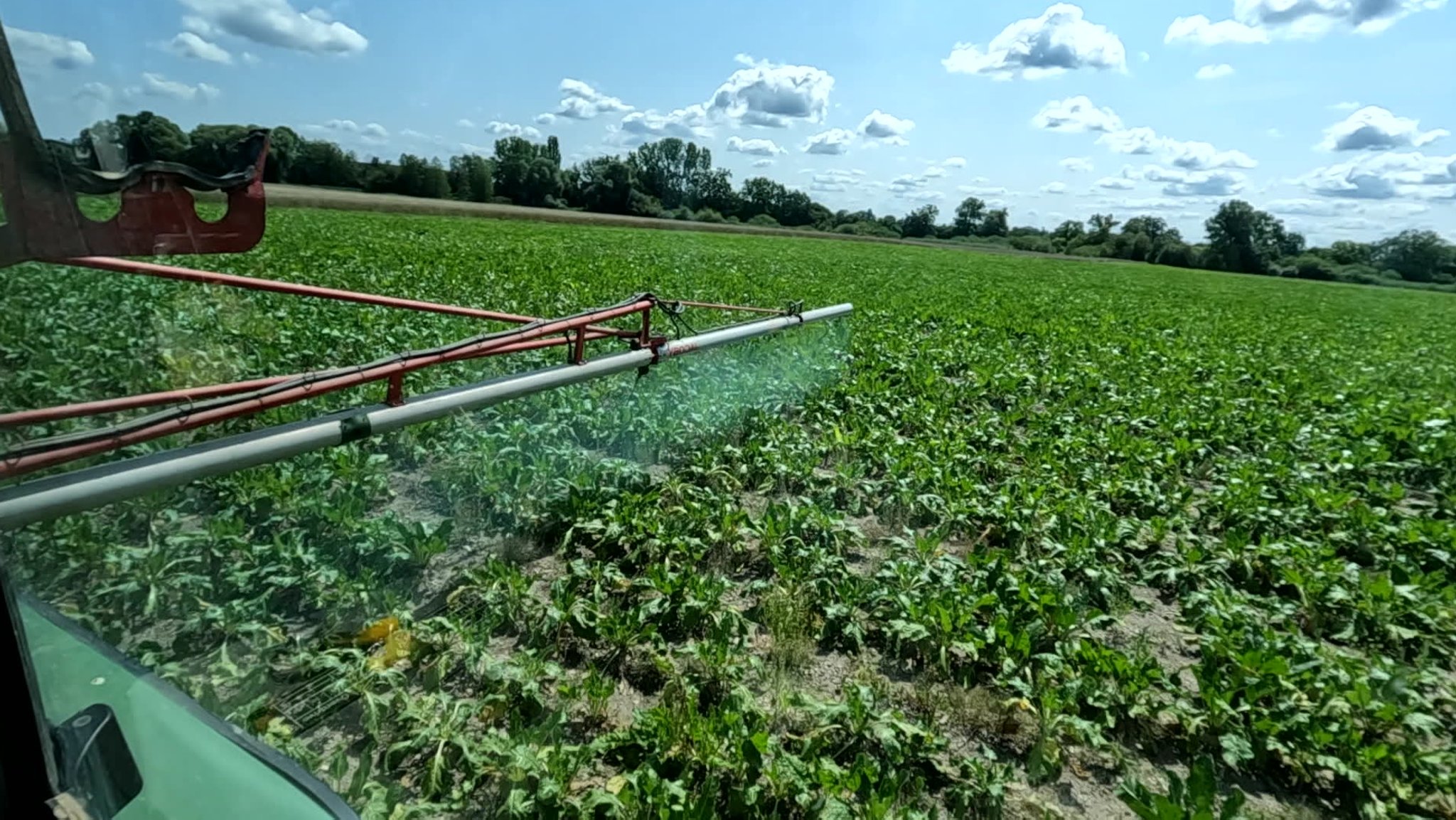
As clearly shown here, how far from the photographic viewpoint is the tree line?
1027 millimetres

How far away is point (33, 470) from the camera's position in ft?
4.03

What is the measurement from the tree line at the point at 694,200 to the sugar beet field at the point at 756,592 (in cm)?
28

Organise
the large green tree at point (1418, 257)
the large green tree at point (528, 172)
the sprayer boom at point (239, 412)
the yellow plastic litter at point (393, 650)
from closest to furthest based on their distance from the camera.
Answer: the sprayer boom at point (239, 412) < the yellow plastic litter at point (393, 650) < the large green tree at point (528, 172) < the large green tree at point (1418, 257)

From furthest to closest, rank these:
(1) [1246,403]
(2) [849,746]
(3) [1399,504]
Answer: (1) [1246,403]
(3) [1399,504]
(2) [849,746]

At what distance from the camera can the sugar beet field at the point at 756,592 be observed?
2.32 m

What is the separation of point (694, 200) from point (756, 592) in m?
21.2

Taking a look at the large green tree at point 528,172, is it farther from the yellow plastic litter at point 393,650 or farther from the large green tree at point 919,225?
the large green tree at point 919,225

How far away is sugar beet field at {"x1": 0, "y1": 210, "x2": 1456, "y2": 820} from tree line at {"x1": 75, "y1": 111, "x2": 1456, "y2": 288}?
28 cm

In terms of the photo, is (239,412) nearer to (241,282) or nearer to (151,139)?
(241,282)

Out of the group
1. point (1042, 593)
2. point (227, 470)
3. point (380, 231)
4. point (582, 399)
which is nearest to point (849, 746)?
point (1042, 593)

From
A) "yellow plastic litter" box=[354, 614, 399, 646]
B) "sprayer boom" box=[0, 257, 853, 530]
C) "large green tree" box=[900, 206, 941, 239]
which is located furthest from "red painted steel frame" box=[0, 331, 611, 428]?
"large green tree" box=[900, 206, 941, 239]

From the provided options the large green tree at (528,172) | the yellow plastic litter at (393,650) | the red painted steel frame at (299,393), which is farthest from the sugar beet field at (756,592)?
the large green tree at (528,172)

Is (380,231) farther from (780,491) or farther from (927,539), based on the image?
(927,539)

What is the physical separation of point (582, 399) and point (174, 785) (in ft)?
11.8
